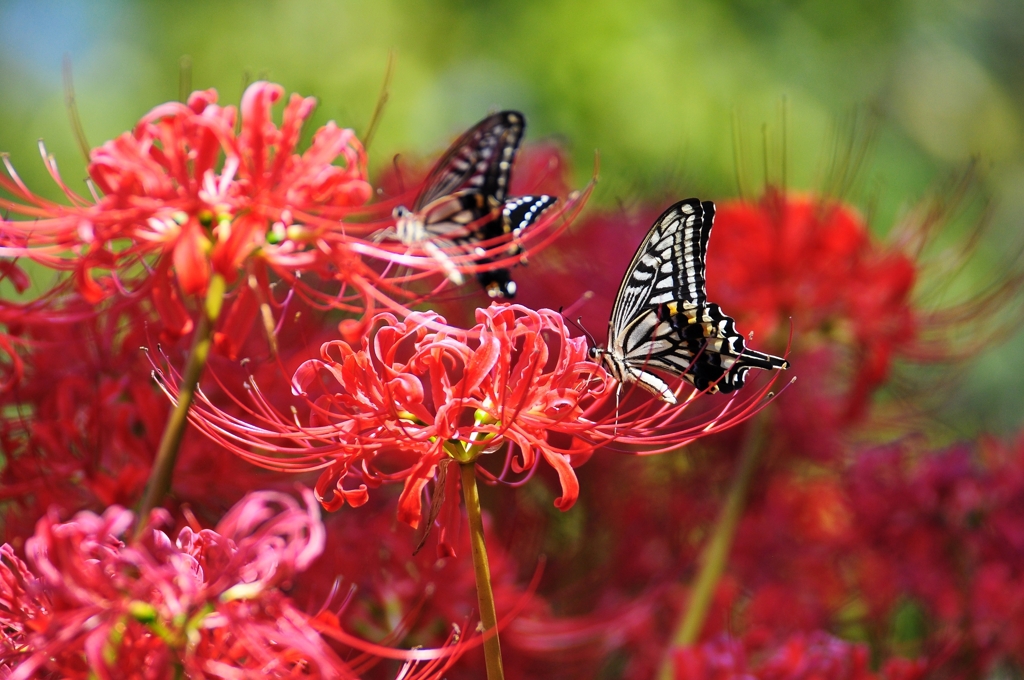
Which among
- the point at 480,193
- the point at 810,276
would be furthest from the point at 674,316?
the point at 810,276

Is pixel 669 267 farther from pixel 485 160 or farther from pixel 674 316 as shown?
pixel 485 160

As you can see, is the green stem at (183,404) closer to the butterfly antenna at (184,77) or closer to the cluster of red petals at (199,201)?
the cluster of red petals at (199,201)

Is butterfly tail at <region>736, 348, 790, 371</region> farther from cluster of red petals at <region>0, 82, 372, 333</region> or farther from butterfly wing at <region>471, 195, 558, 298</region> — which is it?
cluster of red petals at <region>0, 82, 372, 333</region>

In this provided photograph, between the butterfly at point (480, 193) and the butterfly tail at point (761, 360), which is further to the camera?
the butterfly at point (480, 193)

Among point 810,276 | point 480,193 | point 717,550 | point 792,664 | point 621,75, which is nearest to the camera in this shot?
point 792,664

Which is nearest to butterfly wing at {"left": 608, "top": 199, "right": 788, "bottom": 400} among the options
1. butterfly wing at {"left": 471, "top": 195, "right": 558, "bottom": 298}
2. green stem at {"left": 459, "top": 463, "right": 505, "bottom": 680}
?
butterfly wing at {"left": 471, "top": 195, "right": 558, "bottom": 298}

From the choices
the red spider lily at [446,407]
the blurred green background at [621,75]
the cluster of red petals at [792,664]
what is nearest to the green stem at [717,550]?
the cluster of red petals at [792,664]
